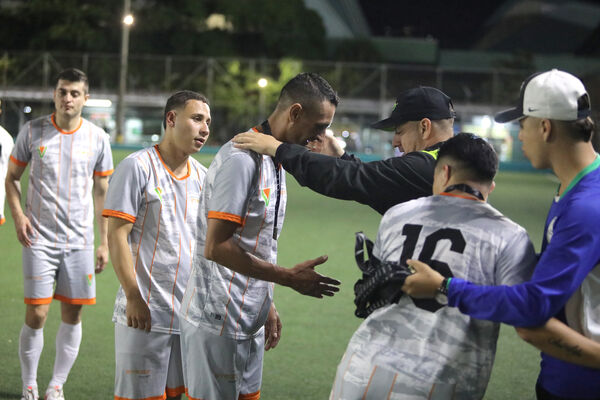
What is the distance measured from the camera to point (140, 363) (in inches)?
161

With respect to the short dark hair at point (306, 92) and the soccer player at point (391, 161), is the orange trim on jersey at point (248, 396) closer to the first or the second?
the soccer player at point (391, 161)

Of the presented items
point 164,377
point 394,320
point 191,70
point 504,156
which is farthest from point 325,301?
point 191,70

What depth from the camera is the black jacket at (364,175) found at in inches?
128

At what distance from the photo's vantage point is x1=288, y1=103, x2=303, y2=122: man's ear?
3.38m

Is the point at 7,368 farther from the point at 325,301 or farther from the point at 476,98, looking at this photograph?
the point at 476,98

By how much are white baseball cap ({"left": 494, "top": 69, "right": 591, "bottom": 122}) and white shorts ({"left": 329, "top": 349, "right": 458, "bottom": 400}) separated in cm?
105

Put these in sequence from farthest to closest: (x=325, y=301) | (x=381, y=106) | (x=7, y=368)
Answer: (x=381, y=106)
(x=325, y=301)
(x=7, y=368)

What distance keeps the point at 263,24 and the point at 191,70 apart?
402 inches

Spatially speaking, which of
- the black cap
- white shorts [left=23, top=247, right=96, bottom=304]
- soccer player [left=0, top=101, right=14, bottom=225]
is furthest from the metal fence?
the black cap

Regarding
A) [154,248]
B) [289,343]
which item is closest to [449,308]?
[154,248]

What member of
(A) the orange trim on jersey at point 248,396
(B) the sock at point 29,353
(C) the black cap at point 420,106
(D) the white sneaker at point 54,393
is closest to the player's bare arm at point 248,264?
(A) the orange trim on jersey at point 248,396

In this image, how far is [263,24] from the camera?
54125 mm

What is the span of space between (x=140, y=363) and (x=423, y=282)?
2.15 metres

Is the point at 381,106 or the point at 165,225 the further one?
the point at 381,106
